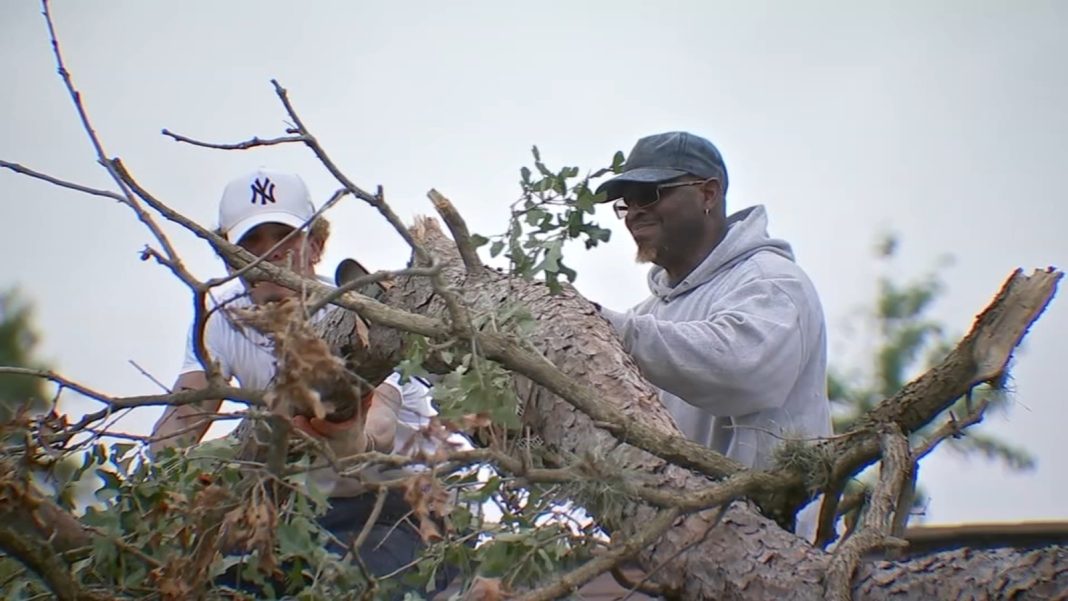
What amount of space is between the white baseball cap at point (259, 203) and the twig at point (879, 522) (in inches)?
74.3

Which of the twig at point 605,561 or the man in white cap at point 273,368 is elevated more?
the man in white cap at point 273,368

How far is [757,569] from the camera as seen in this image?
7.69 feet

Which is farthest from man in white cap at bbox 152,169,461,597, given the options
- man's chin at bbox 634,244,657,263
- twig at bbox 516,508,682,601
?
twig at bbox 516,508,682,601

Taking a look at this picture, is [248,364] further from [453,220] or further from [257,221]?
[453,220]

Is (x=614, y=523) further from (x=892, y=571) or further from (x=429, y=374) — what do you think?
(x=429, y=374)

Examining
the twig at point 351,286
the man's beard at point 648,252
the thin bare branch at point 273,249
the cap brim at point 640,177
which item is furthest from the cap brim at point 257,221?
the twig at point 351,286

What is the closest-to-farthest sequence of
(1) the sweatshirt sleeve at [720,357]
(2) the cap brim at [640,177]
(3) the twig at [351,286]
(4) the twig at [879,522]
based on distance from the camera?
(3) the twig at [351,286]
(4) the twig at [879,522]
(1) the sweatshirt sleeve at [720,357]
(2) the cap brim at [640,177]

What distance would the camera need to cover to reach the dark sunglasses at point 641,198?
4.12m

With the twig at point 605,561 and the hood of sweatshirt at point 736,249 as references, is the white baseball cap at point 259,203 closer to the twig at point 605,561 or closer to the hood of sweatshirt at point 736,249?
the hood of sweatshirt at point 736,249

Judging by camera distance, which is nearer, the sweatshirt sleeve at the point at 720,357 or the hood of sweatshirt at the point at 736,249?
the sweatshirt sleeve at the point at 720,357

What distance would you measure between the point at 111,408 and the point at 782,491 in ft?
4.32

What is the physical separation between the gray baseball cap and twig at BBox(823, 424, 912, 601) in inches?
67.4

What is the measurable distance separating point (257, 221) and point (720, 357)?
4.55ft

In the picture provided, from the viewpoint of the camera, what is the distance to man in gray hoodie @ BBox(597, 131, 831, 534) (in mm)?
3297
